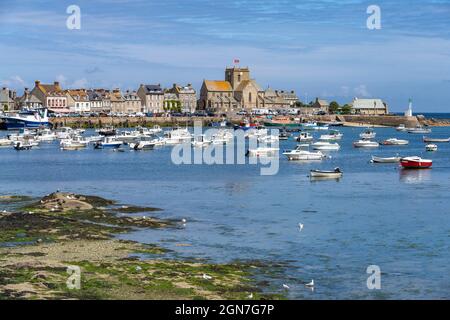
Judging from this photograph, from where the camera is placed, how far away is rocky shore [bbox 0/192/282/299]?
22234 mm

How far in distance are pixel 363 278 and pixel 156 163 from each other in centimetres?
5304

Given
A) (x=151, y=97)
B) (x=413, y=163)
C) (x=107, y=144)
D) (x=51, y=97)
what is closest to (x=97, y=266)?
(x=413, y=163)

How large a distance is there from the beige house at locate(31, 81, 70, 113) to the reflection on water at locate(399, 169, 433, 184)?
118 meters

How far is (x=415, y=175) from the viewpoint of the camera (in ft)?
206

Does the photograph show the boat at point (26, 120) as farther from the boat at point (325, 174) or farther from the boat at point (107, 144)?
the boat at point (325, 174)

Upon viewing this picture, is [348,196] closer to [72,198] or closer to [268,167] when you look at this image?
[72,198]

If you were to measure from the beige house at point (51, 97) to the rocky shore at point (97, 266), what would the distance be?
139m

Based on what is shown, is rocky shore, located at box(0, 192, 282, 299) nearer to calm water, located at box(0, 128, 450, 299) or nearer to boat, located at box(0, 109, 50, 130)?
calm water, located at box(0, 128, 450, 299)

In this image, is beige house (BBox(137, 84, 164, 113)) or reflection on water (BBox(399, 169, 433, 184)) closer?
reflection on water (BBox(399, 169, 433, 184))

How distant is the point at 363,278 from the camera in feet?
81.6

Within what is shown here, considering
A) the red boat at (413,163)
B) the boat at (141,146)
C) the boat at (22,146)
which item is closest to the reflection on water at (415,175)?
the red boat at (413,163)

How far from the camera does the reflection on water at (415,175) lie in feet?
193

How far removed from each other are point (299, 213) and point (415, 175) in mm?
25624

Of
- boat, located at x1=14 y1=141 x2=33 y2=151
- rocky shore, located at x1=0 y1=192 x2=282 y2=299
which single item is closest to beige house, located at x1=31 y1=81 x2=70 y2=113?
boat, located at x1=14 y1=141 x2=33 y2=151
